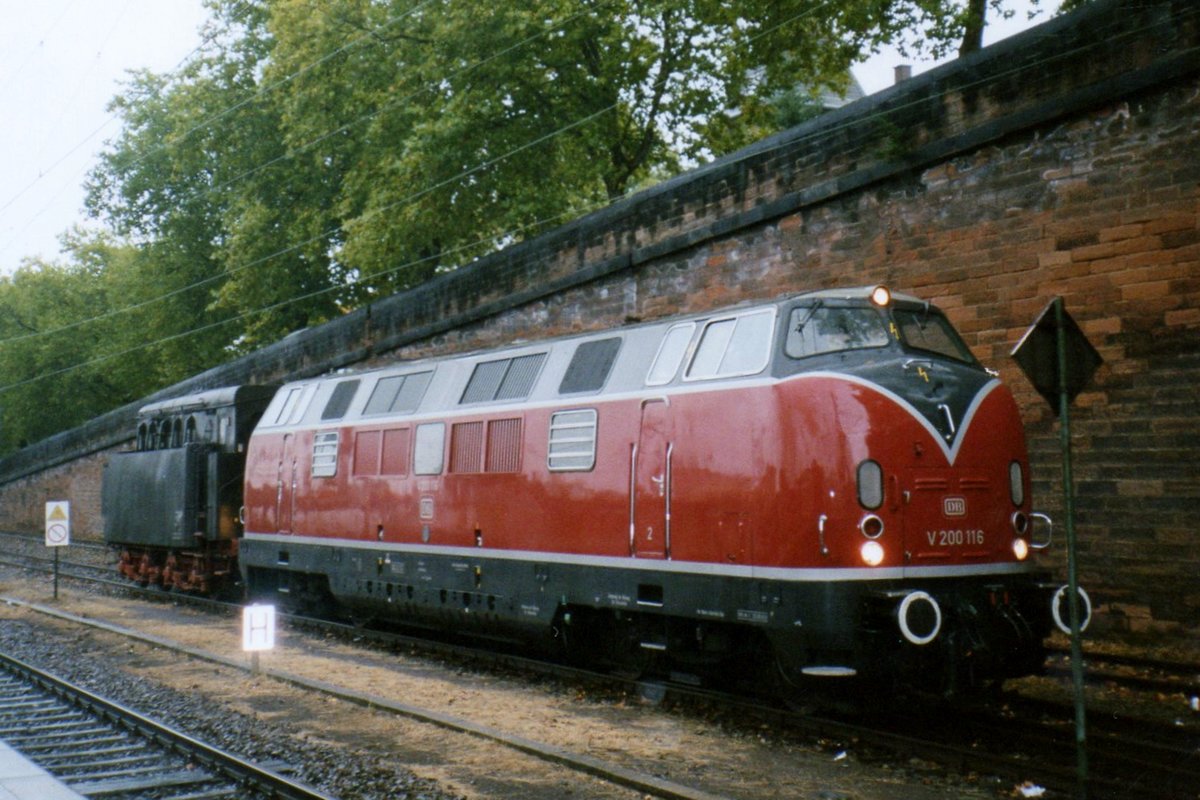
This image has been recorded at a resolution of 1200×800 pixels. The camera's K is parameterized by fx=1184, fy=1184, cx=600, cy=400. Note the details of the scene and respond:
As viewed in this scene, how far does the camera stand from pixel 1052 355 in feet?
23.6

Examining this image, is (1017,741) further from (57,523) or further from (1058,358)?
(57,523)

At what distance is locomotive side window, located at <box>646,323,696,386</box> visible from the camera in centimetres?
1046

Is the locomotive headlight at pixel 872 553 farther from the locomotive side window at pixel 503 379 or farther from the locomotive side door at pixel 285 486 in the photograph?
the locomotive side door at pixel 285 486

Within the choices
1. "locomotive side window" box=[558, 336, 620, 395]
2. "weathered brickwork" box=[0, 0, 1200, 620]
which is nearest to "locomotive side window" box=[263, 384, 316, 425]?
"weathered brickwork" box=[0, 0, 1200, 620]

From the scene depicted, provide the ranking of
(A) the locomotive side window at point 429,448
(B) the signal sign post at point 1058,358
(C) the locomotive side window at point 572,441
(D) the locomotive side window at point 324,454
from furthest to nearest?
1. (D) the locomotive side window at point 324,454
2. (A) the locomotive side window at point 429,448
3. (C) the locomotive side window at point 572,441
4. (B) the signal sign post at point 1058,358

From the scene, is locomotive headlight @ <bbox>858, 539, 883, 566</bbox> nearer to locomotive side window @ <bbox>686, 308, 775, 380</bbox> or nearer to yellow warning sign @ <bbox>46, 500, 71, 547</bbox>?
locomotive side window @ <bbox>686, 308, 775, 380</bbox>

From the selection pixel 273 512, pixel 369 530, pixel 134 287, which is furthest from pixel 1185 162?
pixel 134 287

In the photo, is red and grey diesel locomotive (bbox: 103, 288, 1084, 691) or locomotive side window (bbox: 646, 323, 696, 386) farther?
locomotive side window (bbox: 646, 323, 696, 386)

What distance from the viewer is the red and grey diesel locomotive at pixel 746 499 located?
8.72 m

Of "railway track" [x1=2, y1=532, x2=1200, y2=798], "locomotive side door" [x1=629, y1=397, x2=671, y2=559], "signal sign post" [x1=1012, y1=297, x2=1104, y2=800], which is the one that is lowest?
"railway track" [x1=2, y1=532, x2=1200, y2=798]

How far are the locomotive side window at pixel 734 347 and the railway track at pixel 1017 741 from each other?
2763mm

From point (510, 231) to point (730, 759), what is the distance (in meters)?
21.2

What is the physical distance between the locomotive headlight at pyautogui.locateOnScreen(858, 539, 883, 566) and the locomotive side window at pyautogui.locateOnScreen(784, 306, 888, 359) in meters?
1.59

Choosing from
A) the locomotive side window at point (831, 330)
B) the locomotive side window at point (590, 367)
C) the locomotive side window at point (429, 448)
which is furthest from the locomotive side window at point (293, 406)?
the locomotive side window at point (831, 330)
